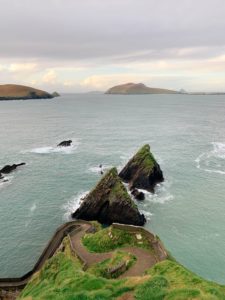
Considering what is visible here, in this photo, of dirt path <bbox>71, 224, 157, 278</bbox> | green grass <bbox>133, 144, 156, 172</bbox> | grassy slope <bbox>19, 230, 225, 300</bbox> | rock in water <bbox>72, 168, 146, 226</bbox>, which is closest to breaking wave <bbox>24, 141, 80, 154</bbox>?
green grass <bbox>133, 144, 156, 172</bbox>

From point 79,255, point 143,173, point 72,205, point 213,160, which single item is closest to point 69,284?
point 79,255

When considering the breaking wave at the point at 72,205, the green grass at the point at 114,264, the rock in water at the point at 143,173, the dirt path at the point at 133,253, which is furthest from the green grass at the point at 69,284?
the rock in water at the point at 143,173

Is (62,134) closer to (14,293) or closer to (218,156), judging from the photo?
(218,156)

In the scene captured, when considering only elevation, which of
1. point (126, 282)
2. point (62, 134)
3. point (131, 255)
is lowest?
point (62, 134)

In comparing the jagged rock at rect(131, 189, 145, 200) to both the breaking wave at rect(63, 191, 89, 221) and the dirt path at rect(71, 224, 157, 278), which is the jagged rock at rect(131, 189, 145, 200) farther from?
the dirt path at rect(71, 224, 157, 278)

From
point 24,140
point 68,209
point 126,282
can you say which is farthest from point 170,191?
point 24,140

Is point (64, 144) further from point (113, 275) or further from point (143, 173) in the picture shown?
point (113, 275)
